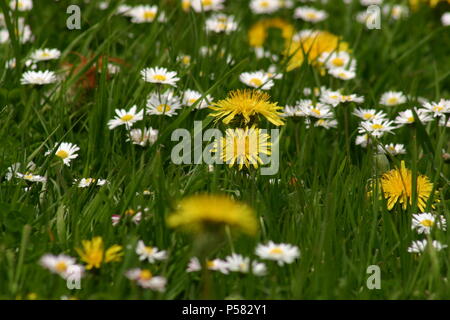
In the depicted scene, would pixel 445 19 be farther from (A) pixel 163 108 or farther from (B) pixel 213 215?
(B) pixel 213 215

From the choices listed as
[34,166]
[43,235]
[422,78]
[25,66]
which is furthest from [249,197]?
[422,78]

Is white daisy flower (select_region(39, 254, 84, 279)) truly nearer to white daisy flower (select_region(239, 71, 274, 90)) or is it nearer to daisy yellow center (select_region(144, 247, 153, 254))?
daisy yellow center (select_region(144, 247, 153, 254))

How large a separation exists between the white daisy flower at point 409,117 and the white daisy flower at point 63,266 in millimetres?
1443

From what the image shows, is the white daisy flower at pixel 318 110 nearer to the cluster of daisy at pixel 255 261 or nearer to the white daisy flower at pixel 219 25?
the white daisy flower at pixel 219 25

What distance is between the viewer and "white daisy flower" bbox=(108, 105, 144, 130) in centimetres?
275

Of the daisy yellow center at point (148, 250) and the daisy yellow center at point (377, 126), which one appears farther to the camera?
the daisy yellow center at point (377, 126)

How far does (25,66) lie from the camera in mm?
3297

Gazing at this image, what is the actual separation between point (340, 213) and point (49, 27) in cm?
205

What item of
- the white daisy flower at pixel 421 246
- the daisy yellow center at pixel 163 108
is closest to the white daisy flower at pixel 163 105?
the daisy yellow center at pixel 163 108

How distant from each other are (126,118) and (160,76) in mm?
232

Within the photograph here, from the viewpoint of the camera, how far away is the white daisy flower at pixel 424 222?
222 cm

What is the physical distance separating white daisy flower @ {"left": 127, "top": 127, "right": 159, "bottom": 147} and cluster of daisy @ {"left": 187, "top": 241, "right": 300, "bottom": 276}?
750 millimetres

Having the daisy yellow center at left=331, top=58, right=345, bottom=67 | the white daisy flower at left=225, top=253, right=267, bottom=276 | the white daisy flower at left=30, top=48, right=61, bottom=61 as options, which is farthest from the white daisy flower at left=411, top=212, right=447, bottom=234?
the white daisy flower at left=30, top=48, right=61, bottom=61

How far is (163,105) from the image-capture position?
2.85 m
